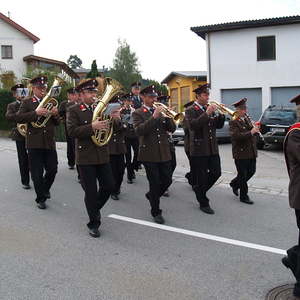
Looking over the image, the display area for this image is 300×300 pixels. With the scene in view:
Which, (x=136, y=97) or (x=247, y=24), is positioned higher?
(x=247, y=24)

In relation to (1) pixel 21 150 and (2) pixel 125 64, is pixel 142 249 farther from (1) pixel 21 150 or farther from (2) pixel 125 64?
(2) pixel 125 64

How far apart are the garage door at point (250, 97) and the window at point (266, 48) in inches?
67.6

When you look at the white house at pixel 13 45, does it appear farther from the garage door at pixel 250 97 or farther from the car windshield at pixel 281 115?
the car windshield at pixel 281 115

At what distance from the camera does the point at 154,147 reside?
617 centimetres

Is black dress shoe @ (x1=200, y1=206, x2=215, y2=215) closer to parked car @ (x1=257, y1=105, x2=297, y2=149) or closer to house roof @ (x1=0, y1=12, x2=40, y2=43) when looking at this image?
parked car @ (x1=257, y1=105, x2=297, y2=149)

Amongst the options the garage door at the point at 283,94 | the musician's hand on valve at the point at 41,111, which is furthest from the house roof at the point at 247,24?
the musician's hand on valve at the point at 41,111

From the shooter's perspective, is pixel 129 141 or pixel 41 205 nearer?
pixel 41 205

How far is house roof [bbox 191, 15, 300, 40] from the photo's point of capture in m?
21.4

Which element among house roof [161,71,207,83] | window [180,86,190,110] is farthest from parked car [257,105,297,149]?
window [180,86,190,110]

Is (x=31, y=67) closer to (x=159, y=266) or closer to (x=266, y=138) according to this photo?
(x=266, y=138)

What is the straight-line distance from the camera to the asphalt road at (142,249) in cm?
405

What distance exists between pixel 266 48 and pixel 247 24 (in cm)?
153

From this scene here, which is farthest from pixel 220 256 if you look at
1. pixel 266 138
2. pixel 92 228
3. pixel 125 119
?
pixel 266 138

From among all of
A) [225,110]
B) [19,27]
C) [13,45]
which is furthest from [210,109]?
[13,45]
